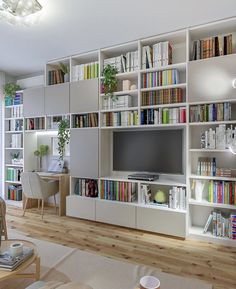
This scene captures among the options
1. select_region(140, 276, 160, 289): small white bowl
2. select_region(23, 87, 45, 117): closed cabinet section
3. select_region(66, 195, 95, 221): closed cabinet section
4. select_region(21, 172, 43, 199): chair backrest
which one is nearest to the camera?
select_region(140, 276, 160, 289): small white bowl

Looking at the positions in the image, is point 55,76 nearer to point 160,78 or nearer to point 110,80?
point 110,80

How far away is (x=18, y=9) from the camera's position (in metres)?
2.27

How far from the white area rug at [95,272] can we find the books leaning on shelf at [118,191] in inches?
40.3

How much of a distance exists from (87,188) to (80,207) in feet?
1.06

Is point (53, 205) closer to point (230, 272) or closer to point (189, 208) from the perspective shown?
point (189, 208)

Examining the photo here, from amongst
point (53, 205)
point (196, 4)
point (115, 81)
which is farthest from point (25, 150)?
point (196, 4)

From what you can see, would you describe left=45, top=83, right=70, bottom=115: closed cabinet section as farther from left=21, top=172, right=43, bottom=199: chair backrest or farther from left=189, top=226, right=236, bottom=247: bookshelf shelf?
left=189, top=226, right=236, bottom=247: bookshelf shelf

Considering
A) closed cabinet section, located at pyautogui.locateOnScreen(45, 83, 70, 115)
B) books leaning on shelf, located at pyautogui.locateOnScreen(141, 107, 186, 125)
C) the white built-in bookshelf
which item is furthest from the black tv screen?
closed cabinet section, located at pyautogui.locateOnScreen(45, 83, 70, 115)

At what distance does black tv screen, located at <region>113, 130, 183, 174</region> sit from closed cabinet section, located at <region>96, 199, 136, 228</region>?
58 centimetres

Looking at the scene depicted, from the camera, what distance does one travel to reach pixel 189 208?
2961 mm

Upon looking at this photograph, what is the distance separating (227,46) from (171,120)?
3.67ft

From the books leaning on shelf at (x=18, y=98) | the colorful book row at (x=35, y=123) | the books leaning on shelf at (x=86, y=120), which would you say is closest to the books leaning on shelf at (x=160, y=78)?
the books leaning on shelf at (x=86, y=120)

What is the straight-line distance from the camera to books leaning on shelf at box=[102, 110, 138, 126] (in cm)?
327

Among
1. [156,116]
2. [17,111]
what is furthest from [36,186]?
[156,116]
